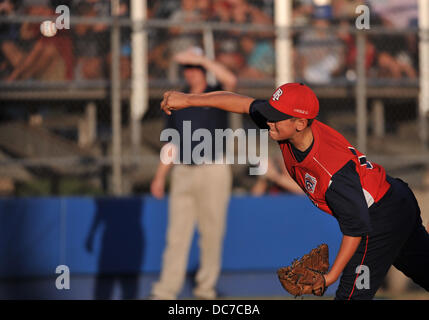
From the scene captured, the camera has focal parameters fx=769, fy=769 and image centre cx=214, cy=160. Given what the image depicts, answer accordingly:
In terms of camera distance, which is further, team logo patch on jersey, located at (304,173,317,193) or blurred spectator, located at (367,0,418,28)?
blurred spectator, located at (367,0,418,28)

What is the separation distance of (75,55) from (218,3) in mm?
2036

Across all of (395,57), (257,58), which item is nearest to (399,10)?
(395,57)

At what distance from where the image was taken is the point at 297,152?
172 inches

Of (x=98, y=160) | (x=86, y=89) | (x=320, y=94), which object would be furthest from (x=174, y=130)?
(x=320, y=94)

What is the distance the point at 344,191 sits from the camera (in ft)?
13.4

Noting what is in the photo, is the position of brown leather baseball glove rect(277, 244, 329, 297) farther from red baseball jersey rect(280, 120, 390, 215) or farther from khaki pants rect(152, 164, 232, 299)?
khaki pants rect(152, 164, 232, 299)

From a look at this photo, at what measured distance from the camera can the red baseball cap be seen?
4.15 metres

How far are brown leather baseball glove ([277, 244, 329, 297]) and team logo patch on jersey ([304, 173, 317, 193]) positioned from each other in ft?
1.22

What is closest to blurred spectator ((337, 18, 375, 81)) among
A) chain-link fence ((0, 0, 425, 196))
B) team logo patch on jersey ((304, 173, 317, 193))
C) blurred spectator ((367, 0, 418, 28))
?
chain-link fence ((0, 0, 425, 196))

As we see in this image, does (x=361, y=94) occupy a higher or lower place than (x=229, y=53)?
lower

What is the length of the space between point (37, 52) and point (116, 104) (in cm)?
130

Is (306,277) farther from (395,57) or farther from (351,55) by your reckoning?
(395,57)
